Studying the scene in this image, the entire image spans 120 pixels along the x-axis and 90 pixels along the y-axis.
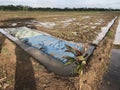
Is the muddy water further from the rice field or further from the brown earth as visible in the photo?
the rice field

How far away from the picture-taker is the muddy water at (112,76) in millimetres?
6086

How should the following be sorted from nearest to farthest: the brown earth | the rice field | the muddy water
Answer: the brown earth → the muddy water → the rice field

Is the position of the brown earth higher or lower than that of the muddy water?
higher

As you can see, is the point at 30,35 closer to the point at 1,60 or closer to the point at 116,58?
the point at 1,60

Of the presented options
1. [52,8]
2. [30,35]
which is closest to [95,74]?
[30,35]

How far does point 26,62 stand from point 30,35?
4885 millimetres

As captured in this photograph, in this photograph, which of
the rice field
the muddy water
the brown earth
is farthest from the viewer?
the rice field

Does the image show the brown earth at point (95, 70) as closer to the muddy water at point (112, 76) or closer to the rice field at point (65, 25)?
the muddy water at point (112, 76)

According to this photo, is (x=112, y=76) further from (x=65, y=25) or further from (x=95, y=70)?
(x=65, y=25)

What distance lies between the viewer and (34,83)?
571cm

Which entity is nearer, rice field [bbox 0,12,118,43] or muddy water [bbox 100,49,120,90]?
muddy water [bbox 100,49,120,90]

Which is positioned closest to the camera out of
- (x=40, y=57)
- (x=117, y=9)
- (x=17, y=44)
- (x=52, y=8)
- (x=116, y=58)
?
(x=40, y=57)

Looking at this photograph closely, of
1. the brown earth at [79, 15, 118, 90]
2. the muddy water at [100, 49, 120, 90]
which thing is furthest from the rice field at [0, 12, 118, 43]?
the muddy water at [100, 49, 120, 90]

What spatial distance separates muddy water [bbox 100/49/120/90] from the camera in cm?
609
